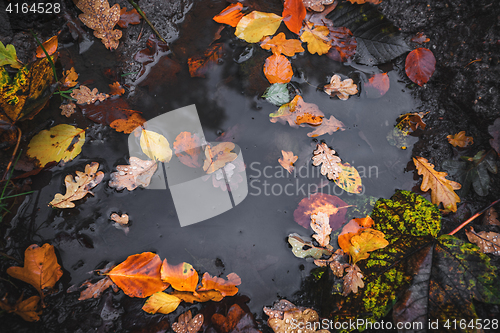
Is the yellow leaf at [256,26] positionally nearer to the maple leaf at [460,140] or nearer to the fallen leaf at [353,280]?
the maple leaf at [460,140]

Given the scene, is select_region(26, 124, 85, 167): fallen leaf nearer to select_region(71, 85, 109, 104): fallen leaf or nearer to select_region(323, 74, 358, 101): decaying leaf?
select_region(71, 85, 109, 104): fallen leaf

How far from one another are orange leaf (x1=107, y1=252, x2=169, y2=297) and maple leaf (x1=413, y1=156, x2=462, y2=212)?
85.7 inches

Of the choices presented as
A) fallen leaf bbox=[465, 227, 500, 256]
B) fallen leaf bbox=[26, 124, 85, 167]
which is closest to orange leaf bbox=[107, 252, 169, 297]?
fallen leaf bbox=[26, 124, 85, 167]

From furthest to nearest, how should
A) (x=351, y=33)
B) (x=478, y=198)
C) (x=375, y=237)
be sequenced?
(x=351, y=33)
(x=478, y=198)
(x=375, y=237)

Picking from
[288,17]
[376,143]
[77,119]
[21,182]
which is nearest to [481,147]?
[376,143]

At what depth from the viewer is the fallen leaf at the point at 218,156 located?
74.0 inches

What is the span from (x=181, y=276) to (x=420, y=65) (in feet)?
8.45

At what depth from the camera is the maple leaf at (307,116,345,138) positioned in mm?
→ 1996

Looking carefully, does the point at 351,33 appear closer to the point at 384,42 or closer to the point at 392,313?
the point at 384,42

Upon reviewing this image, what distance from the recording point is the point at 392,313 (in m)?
1.68

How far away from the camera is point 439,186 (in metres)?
1.91

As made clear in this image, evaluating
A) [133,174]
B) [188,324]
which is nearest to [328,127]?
[133,174]

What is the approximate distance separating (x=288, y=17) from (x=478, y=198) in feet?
7.15

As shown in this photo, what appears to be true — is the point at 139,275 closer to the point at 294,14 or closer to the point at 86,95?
the point at 86,95
